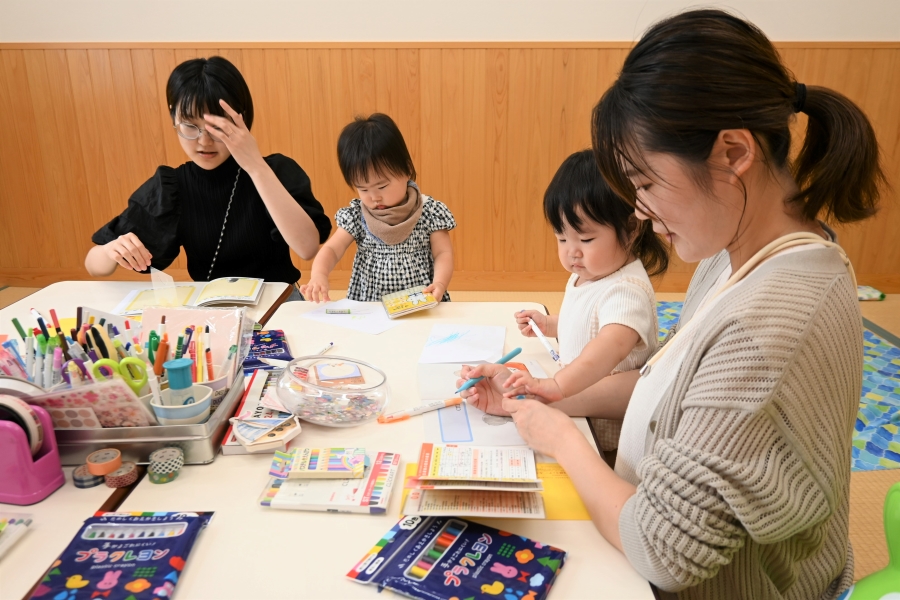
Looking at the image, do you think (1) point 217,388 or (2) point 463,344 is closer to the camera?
(1) point 217,388

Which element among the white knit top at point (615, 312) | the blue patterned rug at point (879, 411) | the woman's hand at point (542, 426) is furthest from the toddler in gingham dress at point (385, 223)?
the blue patterned rug at point (879, 411)

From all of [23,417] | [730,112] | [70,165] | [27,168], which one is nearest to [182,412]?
[23,417]

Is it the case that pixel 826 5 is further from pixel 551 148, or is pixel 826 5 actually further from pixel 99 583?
pixel 99 583

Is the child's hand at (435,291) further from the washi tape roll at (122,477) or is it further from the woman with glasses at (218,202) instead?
the washi tape roll at (122,477)

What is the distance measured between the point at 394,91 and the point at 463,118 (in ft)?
1.25

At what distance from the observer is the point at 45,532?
2.55 ft

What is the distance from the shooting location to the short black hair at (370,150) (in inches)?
68.5

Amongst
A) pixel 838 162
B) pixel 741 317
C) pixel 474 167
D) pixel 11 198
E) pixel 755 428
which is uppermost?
pixel 838 162

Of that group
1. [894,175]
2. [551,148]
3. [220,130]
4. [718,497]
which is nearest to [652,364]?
[718,497]

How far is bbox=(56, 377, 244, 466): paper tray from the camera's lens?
0.91 m

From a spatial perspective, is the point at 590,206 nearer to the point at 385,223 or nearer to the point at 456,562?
the point at 456,562

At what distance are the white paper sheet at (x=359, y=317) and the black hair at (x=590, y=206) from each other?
0.47 m

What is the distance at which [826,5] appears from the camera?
3.11m

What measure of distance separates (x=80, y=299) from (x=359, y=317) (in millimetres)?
732
